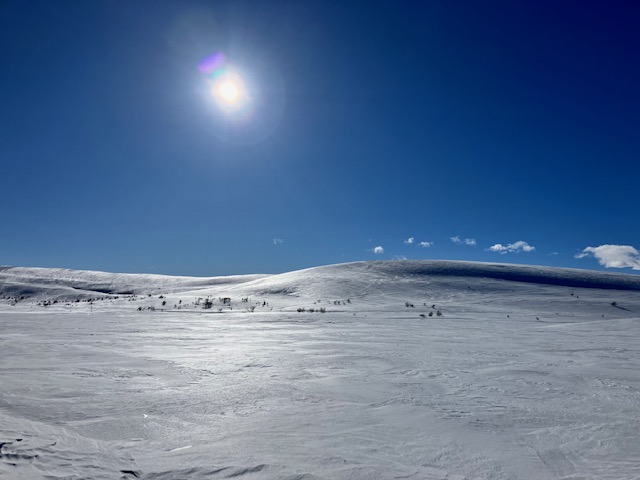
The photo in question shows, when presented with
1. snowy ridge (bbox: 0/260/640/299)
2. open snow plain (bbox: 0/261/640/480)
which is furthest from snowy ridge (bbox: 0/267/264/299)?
open snow plain (bbox: 0/261/640/480)

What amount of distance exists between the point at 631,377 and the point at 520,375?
4.91 feet

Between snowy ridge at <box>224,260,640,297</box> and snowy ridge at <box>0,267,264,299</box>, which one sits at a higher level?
snowy ridge at <box>0,267,264,299</box>

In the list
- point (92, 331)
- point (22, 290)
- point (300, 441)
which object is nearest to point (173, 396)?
point (300, 441)

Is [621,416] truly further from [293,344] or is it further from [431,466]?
[293,344]

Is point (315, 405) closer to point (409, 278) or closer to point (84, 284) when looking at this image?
point (409, 278)

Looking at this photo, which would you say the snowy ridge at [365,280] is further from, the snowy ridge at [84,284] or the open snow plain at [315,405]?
the open snow plain at [315,405]

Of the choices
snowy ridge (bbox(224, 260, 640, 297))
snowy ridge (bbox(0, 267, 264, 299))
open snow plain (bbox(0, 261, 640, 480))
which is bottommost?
open snow plain (bbox(0, 261, 640, 480))

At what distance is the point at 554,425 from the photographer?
142 inches

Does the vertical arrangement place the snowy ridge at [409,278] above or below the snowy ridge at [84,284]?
below

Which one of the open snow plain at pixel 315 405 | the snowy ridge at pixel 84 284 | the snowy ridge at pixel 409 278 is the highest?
the snowy ridge at pixel 84 284

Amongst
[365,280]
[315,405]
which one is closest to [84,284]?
[365,280]

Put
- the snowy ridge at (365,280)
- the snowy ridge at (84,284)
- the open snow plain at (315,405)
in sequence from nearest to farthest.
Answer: the open snow plain at (315,405) < the snowy ridge at (365,280) < the snowy ridge at (84,284)

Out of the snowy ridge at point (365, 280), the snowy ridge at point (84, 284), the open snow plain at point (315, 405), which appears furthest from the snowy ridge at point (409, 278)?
the open snow plain at point (315, 405)

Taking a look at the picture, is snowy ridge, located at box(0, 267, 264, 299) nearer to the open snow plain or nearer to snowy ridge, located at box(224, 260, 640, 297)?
snowy ridge, located at box(224, 260, 640, 297)
